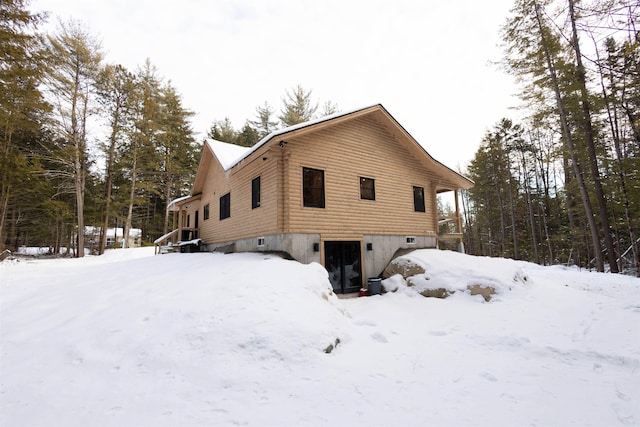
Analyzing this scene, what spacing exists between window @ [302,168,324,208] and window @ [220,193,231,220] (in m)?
5.01

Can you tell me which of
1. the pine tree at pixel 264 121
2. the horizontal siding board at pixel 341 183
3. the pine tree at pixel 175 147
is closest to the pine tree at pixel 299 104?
the pine tree at pixel 264 121

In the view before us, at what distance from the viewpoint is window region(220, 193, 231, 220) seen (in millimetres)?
12734

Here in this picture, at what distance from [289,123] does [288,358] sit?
24.6 m

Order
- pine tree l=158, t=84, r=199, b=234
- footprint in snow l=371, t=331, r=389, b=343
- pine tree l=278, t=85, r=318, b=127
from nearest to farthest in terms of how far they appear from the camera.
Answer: footprint in snow l=371, t=331, r=389, b=343 → pine tree l=158, t=84, r=199, b=234 → pine tree l=278, t=85, r=318, b=127

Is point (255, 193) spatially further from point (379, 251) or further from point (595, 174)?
point (595, 174)

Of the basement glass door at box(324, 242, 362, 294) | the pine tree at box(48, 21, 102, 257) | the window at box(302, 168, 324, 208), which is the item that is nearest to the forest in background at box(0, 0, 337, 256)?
the pine tree at box(48, 21, 102, 257)

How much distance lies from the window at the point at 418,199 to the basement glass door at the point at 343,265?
403 centimetres

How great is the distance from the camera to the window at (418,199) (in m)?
12.5

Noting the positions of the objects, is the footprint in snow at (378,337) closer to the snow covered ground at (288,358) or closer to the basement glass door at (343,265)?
the snow covered ground at (288,358)

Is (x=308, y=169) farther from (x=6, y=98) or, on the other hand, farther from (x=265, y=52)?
(x=6, y=98)

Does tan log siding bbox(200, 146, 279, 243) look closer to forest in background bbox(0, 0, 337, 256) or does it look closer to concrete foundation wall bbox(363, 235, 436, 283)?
concrete foundation wall bbox(363, 235, 436, 283)

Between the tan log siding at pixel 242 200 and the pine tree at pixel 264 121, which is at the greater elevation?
the pine tree at pixel 264 121

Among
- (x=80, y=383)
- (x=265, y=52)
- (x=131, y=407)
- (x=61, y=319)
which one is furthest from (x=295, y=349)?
(x=265, y=52)

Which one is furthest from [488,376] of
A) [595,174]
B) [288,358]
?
[595,174]
